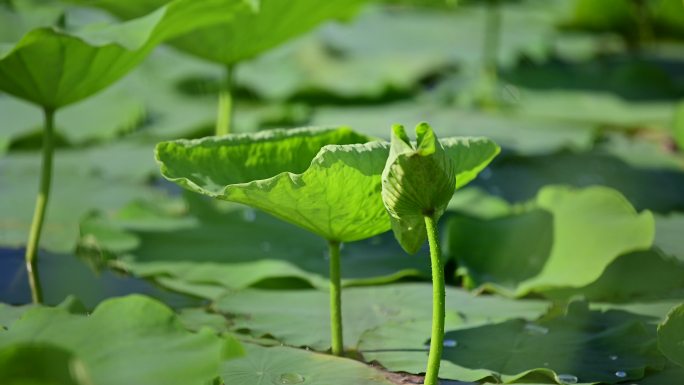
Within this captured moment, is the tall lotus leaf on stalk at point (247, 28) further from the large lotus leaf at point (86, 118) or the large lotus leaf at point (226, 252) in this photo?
the large lotus leaf at point (86, 118)

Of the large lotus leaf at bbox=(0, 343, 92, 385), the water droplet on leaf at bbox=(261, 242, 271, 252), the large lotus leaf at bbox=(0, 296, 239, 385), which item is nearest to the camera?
the large lotus leaf at bbox=(0, 343, 92, 385)

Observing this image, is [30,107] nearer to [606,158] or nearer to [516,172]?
[516,172]

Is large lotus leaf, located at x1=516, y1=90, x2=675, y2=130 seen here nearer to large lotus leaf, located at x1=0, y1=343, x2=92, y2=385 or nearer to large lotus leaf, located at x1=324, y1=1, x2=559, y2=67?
large lotus leaf, located at x1=324, y1=1, x2=559, y2=67

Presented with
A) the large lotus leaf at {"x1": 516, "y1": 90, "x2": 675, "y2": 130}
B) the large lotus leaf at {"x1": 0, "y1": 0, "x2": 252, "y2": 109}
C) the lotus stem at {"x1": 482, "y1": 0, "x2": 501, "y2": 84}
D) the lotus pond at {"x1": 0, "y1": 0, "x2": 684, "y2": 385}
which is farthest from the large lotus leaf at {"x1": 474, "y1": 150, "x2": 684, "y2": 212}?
the large lotus leaf at {"x1": 0, "y1": 0, "x2": 252, "y2": 109}

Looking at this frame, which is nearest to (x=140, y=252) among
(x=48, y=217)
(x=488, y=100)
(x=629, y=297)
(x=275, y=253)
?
(x=275, y=253)

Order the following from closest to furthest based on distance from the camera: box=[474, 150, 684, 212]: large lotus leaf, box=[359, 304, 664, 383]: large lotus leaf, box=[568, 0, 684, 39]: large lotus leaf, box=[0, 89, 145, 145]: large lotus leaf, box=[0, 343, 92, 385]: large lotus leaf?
1. box=[0, 343, 92, 385]: large lotus leaf
2. box=[359, 304, 664, 383]: large lotus leaf
3. box=[474, 150, 684, 212]: large lotus leaf
4. box=[0, 89, 145, 145]: large lotus leaf
5. box=[568, 0, 684, 39]: large lotus leaf

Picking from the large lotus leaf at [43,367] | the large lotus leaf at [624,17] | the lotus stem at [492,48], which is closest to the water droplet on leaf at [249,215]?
the large lotus leaf at [43,367]

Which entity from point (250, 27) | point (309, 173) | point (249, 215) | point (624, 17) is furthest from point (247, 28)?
point (624, 17)
